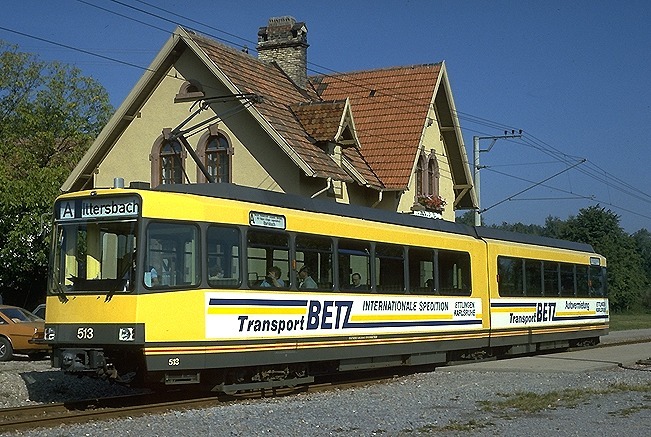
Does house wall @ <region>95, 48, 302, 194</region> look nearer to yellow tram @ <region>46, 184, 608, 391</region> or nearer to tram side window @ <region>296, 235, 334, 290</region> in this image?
yellow tram @ <region>46, 184, 608, 391</region>

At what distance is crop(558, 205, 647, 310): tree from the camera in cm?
7794

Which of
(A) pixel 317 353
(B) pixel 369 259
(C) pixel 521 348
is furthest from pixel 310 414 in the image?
Answer: (C) pixel 521 348

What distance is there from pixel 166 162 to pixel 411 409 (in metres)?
18.1

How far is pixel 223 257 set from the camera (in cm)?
1442

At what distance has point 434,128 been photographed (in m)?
34.6

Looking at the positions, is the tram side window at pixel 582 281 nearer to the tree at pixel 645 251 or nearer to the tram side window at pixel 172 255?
the tram side window at pixel 172 255

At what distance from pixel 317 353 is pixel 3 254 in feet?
62.5

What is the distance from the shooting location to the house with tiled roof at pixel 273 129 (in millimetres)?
27734

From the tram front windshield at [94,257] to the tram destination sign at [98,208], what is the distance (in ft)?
0.32

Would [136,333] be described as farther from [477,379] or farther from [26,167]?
[26,167]

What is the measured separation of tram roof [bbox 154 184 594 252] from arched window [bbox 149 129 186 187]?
10.2 metres

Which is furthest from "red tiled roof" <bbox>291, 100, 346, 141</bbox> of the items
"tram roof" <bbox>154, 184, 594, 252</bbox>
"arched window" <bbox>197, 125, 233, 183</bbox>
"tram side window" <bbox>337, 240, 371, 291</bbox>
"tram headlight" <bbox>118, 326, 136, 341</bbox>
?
"tram headlight" <bbox>118, 326, 136, 341</bbox>

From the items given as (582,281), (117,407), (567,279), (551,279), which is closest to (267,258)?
(117,407)

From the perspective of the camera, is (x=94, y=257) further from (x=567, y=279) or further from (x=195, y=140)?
(x=195, y=140)
